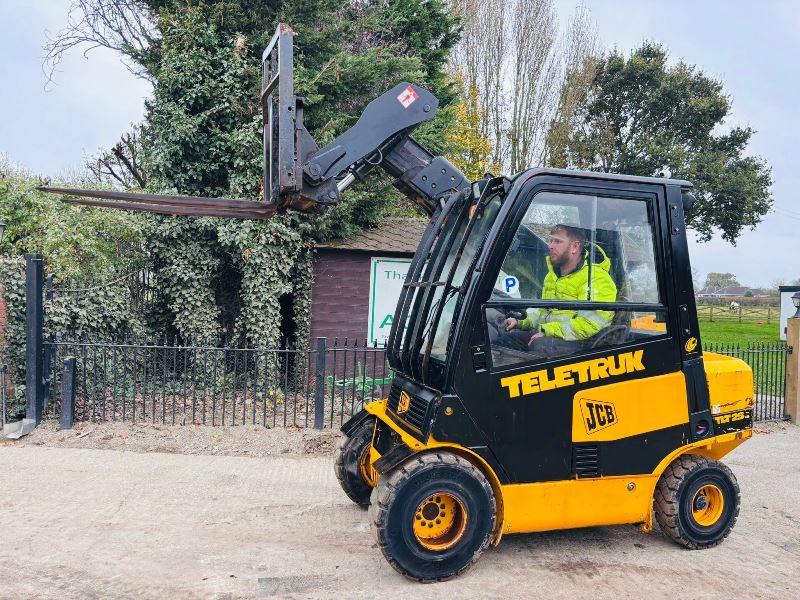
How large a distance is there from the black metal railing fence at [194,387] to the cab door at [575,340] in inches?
142

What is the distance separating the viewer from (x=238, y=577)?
396cm

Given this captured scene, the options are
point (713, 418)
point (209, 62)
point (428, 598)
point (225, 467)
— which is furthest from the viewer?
point (209, 62)

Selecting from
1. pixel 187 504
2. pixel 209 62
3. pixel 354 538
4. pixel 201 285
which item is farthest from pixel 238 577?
pixel 209 62

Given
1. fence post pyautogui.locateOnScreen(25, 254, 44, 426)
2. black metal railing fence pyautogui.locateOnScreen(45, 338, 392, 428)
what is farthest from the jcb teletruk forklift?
fence post pyautogui.locateOnScreen(25, 254, 44, 426)

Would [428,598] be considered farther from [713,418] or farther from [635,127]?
Answer: [635,127]

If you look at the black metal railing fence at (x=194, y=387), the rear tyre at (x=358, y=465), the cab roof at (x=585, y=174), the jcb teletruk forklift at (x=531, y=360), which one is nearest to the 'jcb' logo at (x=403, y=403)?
the jcb teletruk forklift at (x=531, y=360)

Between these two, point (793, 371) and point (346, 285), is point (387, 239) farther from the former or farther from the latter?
point (793, 371)

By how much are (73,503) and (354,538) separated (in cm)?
244

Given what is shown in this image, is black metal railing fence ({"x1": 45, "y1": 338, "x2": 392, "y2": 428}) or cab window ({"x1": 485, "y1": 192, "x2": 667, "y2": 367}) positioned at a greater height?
cab window ({"x1": 485, "y1": 192, "x2": 667, "y2": 367})

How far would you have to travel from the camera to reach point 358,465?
5.18 m

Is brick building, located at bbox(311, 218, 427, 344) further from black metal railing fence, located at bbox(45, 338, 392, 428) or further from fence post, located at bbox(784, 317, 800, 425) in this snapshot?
fence post, located at bbox(784, 317, 800, 425)

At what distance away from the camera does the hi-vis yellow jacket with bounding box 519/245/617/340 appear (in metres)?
4.16

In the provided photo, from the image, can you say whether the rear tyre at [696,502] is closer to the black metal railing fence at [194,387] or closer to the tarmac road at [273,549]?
the tarmac road at [273,549]

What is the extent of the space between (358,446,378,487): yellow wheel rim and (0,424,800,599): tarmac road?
1.04 ft
